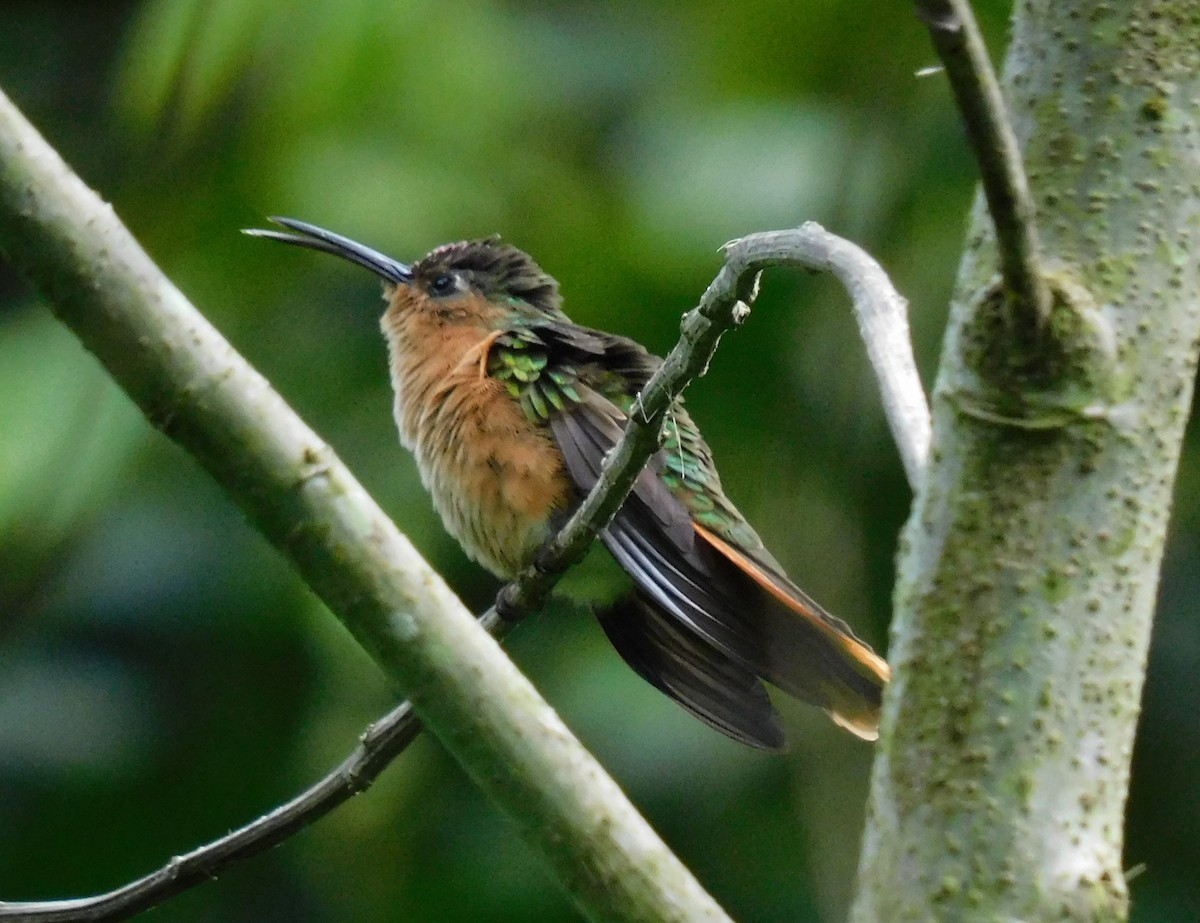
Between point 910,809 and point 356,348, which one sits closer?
point 910,809

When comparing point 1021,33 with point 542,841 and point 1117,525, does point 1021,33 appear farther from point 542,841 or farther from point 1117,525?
point 542,841

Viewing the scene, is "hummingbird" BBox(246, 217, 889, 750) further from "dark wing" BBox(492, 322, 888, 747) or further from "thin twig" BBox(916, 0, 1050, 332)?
"thin twig" BBox(916, 0, 1050, 332)

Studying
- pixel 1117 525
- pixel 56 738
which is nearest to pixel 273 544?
pixel 1117 525

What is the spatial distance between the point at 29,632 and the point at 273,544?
3998mm

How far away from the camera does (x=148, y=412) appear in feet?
4.58

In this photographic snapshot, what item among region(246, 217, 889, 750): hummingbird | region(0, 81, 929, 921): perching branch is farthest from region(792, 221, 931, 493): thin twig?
region(246, 217, 889, 750): hummingbird

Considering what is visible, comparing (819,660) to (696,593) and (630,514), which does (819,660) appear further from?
(630,514)

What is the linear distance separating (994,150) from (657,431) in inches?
34.2

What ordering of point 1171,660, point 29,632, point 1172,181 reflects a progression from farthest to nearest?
point 29,632 → point 1171,660 → point 1172,181

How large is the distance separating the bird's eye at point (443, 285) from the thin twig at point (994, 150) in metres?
3.10

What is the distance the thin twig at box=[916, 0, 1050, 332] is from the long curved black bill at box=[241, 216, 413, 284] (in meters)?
2.87

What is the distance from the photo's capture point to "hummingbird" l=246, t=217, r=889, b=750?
10.6 feet

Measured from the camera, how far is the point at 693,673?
348 cm

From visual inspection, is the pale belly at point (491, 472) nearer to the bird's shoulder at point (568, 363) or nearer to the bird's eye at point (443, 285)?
the bird's shoulder at point (568, 363)
